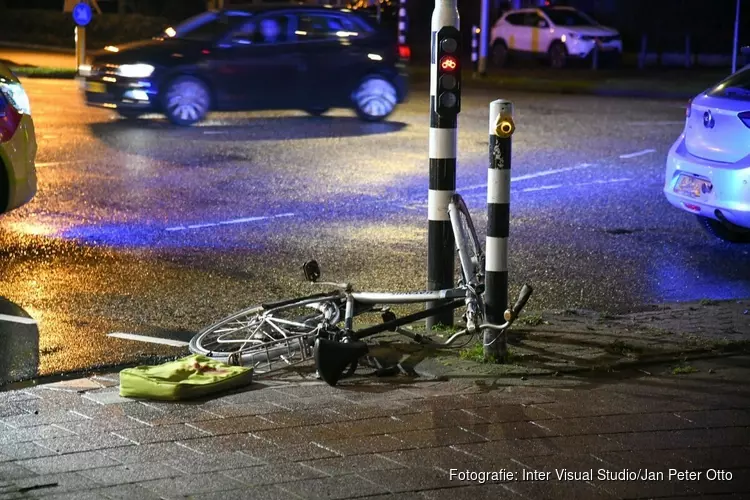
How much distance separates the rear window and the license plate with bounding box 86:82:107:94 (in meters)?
11.0

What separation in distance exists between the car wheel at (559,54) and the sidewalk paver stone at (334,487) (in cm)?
2925

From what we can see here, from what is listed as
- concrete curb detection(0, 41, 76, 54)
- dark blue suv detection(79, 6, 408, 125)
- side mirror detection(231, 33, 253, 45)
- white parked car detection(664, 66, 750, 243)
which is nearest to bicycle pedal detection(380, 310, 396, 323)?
white parked car detection(664, 66, 750, 243)

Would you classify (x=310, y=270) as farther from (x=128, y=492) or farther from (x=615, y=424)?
(x=128, y=492)

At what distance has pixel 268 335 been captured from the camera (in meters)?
6.88

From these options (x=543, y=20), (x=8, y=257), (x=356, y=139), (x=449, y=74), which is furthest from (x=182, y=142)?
(x=543, y=20)

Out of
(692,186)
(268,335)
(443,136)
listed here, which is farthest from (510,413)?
(692,186)

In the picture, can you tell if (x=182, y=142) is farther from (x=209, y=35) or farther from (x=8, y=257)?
(x=8, y=257)

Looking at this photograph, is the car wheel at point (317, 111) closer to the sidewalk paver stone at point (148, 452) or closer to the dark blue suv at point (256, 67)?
the dark blue suv at point (256, 67)

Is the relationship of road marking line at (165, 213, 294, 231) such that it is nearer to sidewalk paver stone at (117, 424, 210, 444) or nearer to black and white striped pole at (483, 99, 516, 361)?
black and white striped pole at (483, 99, 516, 361)

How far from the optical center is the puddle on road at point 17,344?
22.0 feet

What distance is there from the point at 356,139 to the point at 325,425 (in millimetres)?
12187

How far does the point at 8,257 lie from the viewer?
9.83m

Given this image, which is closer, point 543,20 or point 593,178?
point 593,178

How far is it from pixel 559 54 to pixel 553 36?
505mm
